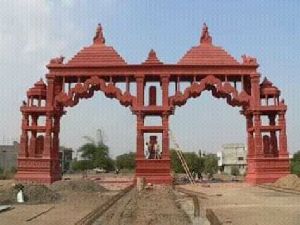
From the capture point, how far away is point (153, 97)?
27359 mm

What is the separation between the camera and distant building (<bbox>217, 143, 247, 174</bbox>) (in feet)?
280

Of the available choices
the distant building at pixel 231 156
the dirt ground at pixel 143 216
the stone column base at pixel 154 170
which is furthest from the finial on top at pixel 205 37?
the distant building at pixel 231 156

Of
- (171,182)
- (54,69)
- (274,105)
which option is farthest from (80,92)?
(274,105)

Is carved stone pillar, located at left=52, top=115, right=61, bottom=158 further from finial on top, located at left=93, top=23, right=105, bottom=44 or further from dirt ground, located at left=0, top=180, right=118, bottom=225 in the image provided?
dirt ground, located at left=0, top=180, right=118, bottom=225

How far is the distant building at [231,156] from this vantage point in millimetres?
85375

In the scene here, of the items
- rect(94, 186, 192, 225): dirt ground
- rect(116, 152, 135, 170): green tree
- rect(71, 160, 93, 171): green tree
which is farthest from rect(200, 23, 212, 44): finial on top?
rect(116, 152, 135, 170): green tree

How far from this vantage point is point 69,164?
8531 centimetres

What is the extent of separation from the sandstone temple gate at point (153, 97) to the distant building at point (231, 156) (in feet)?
192

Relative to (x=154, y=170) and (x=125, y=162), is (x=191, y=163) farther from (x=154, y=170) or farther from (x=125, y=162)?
(x=125, y=162)

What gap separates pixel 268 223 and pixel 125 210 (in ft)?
13.9

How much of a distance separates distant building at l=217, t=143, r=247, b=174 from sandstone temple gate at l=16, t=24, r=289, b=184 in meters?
58.5

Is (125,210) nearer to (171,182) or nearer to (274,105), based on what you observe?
(171,182)

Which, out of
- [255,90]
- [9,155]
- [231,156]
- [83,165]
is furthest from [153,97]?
[231,156]

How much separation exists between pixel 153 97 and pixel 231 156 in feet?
205
